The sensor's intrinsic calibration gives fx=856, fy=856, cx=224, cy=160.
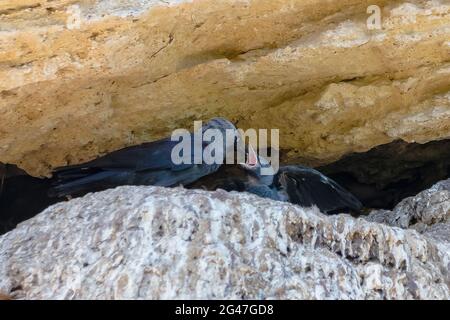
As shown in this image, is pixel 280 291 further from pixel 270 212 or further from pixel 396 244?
pixel 396 244

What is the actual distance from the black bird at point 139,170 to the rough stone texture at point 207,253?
0.52 m

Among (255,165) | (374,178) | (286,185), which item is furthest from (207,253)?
(374,178)

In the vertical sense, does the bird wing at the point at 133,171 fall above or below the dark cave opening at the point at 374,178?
below

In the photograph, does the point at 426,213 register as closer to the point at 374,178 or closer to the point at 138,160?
the point at 374,178

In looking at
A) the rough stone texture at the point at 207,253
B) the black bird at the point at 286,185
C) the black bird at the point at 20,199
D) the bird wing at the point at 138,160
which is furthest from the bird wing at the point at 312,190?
the black bird at the point at 20,199

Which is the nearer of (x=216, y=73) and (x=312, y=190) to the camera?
(x=216, y=73)

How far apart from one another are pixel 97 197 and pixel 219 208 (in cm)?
40

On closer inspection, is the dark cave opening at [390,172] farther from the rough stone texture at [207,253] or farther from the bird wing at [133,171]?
the rough stone texture at [207,253]

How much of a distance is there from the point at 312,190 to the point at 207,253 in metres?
1.10

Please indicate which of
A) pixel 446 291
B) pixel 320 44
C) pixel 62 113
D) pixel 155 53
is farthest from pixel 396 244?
pixel 62 113

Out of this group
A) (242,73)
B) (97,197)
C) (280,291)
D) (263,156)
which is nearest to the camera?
(280,291)

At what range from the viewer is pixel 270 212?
7.77ft

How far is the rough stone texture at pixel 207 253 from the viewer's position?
2168 mm

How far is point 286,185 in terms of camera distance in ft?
10.5
